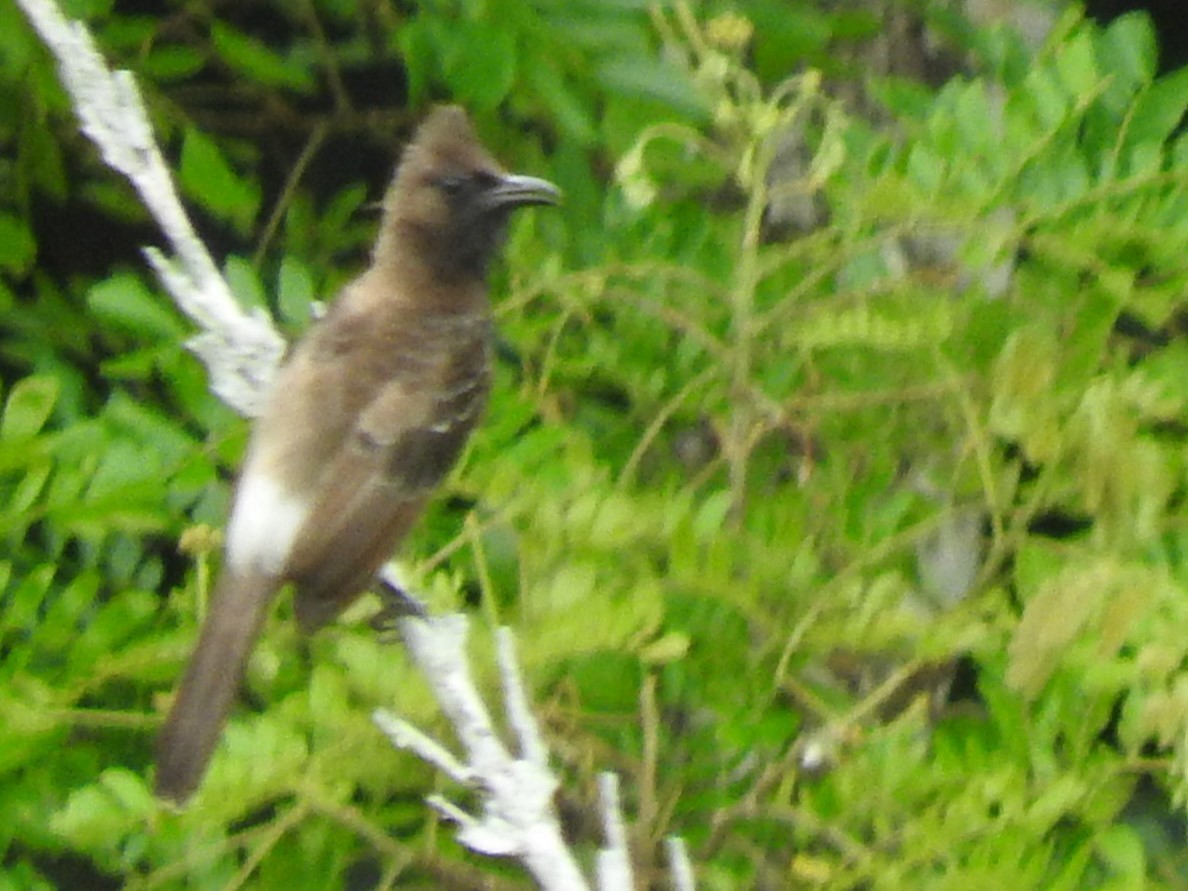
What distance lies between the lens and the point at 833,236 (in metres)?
2.26

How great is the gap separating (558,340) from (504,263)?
27 centimetres

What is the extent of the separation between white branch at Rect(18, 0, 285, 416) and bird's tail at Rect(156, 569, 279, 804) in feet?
0.70

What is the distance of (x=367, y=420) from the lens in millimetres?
2217

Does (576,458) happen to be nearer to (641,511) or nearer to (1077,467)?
(641,511)

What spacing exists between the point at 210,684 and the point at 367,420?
464mm

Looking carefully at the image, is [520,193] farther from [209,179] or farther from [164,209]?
[164,209]

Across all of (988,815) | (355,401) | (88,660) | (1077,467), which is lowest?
(88,660)

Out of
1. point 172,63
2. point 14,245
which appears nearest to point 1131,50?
point 172,63

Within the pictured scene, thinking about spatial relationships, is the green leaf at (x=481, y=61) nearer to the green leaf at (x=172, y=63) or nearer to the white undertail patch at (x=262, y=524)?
the white undertail patch at (x=262, y=524)

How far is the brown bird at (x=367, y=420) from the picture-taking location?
191cm

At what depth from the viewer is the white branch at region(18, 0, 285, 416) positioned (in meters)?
1.75

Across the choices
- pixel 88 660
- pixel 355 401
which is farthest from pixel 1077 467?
pixel 88 660

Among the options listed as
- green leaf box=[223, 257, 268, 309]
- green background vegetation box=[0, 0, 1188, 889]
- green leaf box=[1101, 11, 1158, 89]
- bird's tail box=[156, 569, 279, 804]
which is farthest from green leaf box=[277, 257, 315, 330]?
green leaf box=[1101, 11, 1158, 89]

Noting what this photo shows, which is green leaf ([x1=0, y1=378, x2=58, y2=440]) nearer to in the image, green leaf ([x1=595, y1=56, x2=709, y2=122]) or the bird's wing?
the bird's wing
